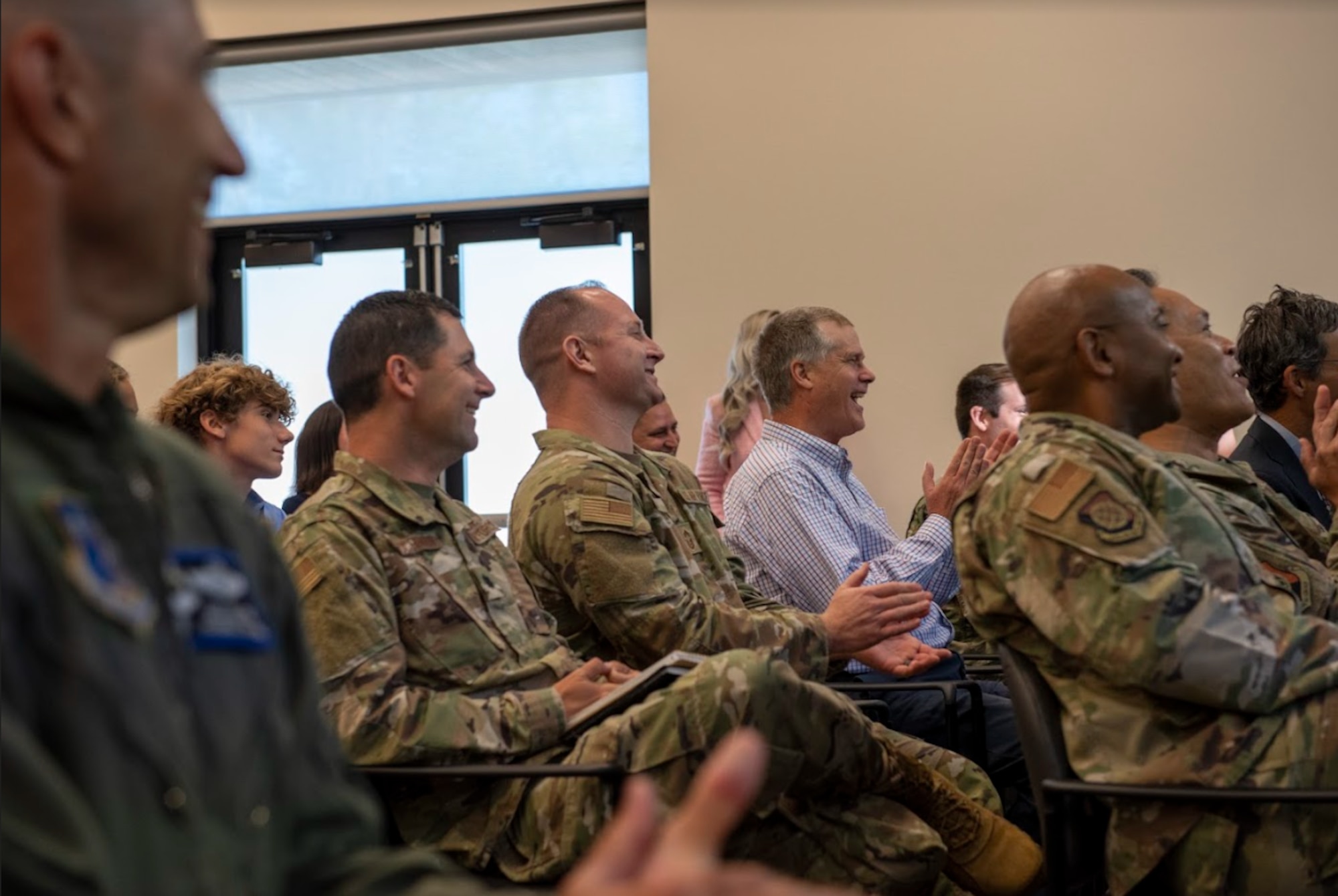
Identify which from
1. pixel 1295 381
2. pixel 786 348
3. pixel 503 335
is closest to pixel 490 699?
pixel 786 348

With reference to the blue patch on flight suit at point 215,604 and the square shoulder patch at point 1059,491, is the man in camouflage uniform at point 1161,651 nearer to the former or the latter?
the square shoulder patch at point 1059,491

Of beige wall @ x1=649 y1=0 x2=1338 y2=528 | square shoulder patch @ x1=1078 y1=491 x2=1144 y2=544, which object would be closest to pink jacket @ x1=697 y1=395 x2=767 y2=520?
beige wall @ x1=649 y1=0 x2=1338 y2=528

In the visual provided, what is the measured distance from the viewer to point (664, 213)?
18.5 ft

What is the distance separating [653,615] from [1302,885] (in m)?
1.12

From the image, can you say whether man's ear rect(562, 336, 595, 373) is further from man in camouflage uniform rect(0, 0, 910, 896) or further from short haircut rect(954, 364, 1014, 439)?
man in camouflage uniform rect(0, 0, 910, 896)

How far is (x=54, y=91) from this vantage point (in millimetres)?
871

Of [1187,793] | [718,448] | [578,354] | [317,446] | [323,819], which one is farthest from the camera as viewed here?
[718,448]

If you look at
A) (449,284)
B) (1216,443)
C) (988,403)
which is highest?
(449,284)

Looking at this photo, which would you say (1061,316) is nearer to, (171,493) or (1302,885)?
(1302,885)

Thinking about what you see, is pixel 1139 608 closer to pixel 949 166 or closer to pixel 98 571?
pixel 98 571

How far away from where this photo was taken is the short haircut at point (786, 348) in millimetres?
3967

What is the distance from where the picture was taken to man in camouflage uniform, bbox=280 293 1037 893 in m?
2.16

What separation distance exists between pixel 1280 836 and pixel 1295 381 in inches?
79.4

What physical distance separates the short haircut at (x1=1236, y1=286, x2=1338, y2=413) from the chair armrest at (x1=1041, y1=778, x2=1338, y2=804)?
6.62 feet
